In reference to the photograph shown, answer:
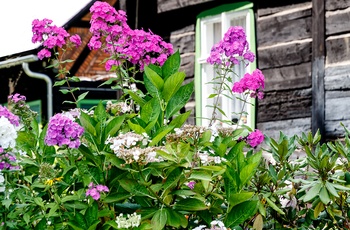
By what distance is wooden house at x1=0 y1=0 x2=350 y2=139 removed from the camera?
684 centimetres

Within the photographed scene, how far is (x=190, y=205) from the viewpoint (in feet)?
9.46

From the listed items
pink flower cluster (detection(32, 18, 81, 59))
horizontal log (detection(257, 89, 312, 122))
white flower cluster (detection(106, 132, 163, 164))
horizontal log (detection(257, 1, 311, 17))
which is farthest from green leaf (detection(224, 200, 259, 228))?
horizontal log (detection(257, 1, 311, 17))

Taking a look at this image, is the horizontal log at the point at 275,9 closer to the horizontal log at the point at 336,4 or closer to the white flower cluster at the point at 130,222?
the horizontal log at the point at 336,4

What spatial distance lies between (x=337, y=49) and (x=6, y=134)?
4.30 m

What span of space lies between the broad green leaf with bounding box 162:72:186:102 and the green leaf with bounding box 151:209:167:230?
0.53m

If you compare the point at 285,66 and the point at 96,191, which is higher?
the point at 285,66

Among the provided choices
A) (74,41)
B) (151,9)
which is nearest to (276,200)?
(74,41)

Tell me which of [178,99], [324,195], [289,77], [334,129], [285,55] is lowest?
[324,195]

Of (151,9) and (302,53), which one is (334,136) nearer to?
(302,53)

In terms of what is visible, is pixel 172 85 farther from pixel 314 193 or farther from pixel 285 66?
pixel 285 66

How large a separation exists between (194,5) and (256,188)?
209 inches

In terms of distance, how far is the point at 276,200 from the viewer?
3.23 meters

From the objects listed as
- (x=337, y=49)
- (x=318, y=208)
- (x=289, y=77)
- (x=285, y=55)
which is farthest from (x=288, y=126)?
(x=318, y=208)

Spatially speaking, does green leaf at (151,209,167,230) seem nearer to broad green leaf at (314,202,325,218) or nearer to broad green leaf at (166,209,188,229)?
broad green leaf at (166,209,188,229)
